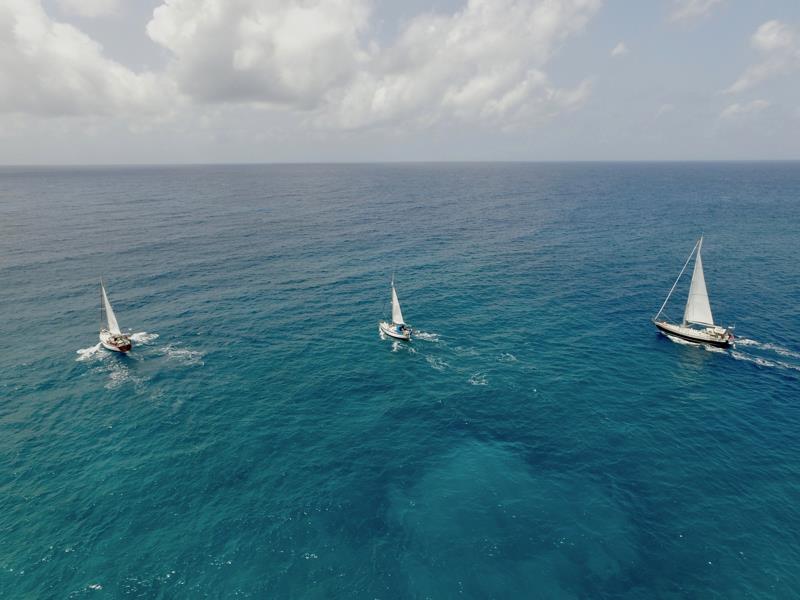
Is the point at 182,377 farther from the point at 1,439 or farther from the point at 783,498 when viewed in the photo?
the point at 783,498

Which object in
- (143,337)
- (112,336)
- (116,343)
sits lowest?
(143,337)

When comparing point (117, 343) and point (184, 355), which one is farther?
point (184, 355)

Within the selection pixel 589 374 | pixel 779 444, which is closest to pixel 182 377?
pixel 589 374

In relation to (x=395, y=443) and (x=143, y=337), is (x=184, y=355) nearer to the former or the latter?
(x=143, y=337)

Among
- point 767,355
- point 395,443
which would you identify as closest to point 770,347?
point 767,355

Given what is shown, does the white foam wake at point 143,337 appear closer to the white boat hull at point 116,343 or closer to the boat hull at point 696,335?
the white boat hull at point 116,343
